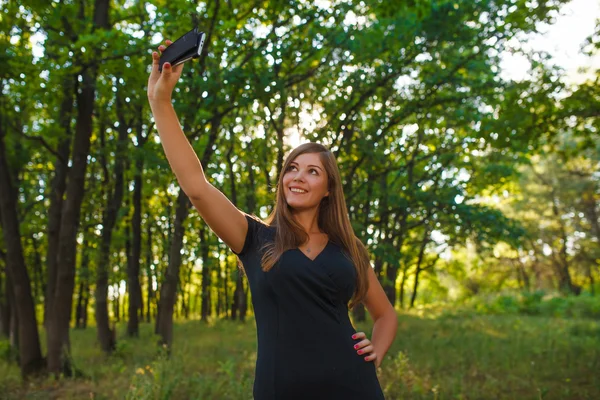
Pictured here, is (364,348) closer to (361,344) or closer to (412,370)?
(361,344)

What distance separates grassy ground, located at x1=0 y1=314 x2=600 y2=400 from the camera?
7.64 meters

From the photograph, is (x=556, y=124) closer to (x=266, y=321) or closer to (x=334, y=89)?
(x=334, y=89)

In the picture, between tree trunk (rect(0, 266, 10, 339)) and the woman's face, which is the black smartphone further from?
tree trunk (rect(0, 266, 10, 339))

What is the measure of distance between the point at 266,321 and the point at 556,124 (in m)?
7.92

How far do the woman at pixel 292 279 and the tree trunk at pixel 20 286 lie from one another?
27.3ft

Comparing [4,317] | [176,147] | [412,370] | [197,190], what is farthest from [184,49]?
[4,317]

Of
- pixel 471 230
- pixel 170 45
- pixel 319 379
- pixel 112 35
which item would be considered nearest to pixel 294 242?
pixel 319 379

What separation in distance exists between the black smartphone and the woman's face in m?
0.87

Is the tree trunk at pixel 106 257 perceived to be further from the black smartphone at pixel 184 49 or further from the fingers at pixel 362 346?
the fingers at pixel 362 346

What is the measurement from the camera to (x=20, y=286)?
953cm

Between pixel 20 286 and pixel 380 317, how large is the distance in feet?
27.5

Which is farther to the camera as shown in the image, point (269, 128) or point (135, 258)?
point (135, 258)

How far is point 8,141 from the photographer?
43.8 feet

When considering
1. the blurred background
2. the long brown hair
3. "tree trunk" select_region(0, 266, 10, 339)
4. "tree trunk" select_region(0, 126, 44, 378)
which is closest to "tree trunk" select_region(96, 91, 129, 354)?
the blurred background
